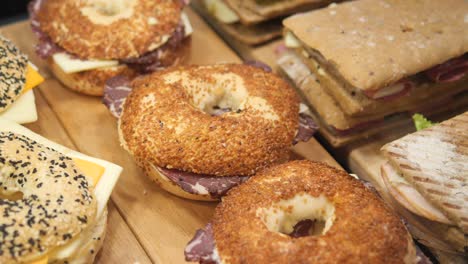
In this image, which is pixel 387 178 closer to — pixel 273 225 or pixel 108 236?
pixel 273 225

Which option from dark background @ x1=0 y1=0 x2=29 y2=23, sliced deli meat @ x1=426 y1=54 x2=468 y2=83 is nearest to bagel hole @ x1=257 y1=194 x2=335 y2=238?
sliced deli meat @ x1=426 y1=54 x2=468 y2=83

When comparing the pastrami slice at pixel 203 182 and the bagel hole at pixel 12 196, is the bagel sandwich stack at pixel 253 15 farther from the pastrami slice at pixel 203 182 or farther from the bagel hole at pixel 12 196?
the bagel hole at pixel 12 196

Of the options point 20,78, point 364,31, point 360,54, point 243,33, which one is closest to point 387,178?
point 360,54

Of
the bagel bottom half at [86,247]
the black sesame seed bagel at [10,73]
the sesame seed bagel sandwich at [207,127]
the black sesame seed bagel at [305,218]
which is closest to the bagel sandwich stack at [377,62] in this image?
the sesame seed bagel sandwich at [207,127]

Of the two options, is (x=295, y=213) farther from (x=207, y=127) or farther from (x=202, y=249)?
(x=207, y=127)

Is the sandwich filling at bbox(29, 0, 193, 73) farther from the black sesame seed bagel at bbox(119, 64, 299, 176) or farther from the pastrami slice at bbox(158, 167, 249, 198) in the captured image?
the pastrami slice at bbox(158, 167, 249, 198)

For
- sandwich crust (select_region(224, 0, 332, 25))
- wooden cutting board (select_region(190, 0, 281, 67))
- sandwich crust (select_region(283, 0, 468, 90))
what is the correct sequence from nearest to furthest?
sandwich crust (select_region(283, 0, 468, 90)) < sandwich crust (select_region(224, 0, 332, 25)) < wooden cutting board (select_region(190, 0, 281, 67))

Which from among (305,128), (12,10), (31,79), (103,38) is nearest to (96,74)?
(103,38)
